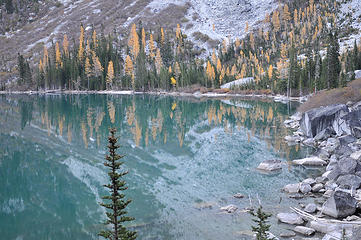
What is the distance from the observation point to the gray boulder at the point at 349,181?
1975 cm

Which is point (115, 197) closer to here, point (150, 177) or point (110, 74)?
point (150, 177)

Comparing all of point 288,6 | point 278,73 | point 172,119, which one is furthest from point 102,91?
point 288,6

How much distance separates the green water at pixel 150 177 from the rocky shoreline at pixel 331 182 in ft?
4.66

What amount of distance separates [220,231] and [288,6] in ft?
678

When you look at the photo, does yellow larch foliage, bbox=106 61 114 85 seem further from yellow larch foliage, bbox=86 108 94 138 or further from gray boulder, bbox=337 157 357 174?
gray boulder, bbox=337 157 357 174

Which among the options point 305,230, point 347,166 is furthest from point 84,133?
point 305,230

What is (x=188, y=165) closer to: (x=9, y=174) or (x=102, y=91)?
(x=9, y=174)

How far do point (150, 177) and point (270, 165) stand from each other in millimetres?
9676

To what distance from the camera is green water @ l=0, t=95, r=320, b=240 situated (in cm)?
1761

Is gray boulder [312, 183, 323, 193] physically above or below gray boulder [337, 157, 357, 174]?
below

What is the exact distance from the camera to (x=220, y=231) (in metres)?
16.0

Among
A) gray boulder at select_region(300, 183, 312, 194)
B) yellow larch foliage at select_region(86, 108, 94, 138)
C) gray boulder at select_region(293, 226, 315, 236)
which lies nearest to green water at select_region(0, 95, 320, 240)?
yellow larch foliage at select_region(86, 108, 94, 138)

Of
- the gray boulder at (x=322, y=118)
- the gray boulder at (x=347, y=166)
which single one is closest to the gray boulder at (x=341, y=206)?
the gray boulder at (x=347, y=166)

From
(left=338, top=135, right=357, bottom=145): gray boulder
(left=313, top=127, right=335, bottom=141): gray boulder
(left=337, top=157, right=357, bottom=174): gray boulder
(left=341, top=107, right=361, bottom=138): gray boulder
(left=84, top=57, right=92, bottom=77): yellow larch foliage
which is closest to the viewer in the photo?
(left=337, top=157, right=357, bottom=174): gray boulder
